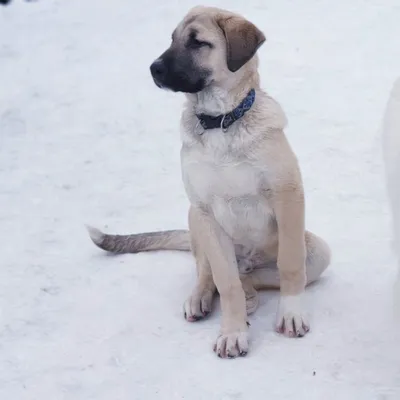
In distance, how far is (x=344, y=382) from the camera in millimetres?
3211

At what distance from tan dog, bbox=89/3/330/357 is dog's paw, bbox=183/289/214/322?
0.19m

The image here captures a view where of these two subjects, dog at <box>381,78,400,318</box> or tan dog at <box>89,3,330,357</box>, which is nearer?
dog at <box>381,78,400,318</box>

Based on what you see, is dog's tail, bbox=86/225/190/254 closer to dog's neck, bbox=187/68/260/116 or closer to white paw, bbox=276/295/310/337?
white paw, bbox=276/295/310/337

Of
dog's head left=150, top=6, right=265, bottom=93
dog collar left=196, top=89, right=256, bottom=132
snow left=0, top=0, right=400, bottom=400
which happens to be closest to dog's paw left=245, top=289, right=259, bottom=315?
snow left=0, top=0, right=400, bottom=400

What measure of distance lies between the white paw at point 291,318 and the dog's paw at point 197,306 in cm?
36

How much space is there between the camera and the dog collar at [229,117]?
3.38 metres

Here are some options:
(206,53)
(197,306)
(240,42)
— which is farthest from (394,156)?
(197,306)

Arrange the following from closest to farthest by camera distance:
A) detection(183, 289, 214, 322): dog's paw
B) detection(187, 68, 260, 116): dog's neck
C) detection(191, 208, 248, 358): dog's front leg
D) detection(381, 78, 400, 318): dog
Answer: detection(381, 78, 400, 318): dog
detection(187, 68, 260, 116): dog's neck
detection(191, 208, 248, 358): dog's front leg
detection(183, 289, 214, 322): dog's paw

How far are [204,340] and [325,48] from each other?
13.6 feet

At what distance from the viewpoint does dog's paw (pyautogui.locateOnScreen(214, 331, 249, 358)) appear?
3430 mm

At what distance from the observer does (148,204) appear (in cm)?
505

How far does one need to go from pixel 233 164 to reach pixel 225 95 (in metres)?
0.30

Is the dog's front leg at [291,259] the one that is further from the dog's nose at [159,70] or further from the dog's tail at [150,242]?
the dog's tail at [150,242]

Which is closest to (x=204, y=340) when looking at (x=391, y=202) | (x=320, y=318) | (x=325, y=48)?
(x=320, y=318)
